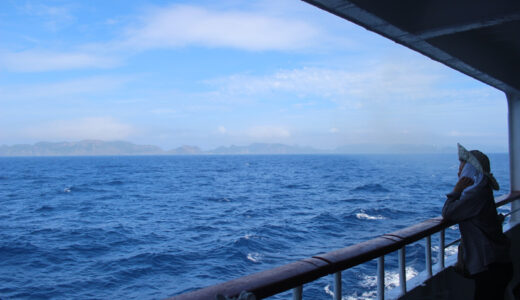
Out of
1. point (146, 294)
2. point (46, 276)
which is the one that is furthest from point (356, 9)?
point (46, 276)

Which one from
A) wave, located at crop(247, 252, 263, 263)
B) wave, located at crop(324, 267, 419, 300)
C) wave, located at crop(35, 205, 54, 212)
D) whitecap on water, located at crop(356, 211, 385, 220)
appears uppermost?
wave, located at crop(324, 267, 419, 300)

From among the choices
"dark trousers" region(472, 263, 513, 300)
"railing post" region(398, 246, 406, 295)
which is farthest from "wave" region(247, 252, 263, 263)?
"dark trousers" region(472, 263, 513, 300)

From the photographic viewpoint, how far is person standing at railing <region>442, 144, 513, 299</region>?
2668 millimetres

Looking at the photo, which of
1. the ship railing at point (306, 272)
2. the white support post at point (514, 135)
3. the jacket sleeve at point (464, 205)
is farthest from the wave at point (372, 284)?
the ship railing at point (306, 272)

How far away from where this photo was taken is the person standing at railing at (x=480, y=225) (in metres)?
2.67

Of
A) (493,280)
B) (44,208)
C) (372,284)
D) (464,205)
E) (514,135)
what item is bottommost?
(44,208)

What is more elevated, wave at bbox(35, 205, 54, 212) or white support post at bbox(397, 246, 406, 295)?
white support post at bbox(397, 246, 406, 295)

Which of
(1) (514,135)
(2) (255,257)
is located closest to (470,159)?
(1) (514,135)

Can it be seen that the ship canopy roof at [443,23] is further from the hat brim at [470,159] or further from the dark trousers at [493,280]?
the dark trousers at [493,280]

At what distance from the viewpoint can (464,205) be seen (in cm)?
267

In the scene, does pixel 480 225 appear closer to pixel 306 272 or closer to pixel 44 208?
pixel 306 272

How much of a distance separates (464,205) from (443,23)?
5.21 ft

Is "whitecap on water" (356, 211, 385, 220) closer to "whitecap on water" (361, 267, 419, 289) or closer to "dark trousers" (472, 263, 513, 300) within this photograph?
"whitecap on water" (361, 267, 419, 289)

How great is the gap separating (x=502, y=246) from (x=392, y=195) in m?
A: 34.7
